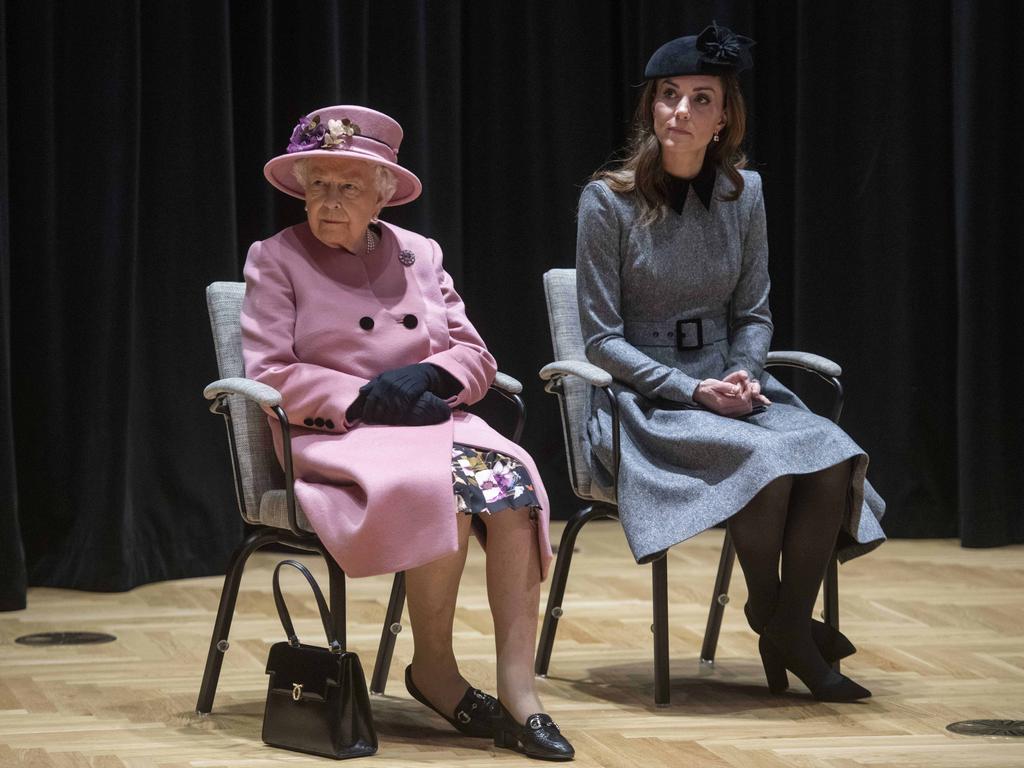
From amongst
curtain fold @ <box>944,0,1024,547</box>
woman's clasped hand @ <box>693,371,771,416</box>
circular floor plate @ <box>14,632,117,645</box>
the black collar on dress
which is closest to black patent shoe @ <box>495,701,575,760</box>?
woman's clasped hand @ <box>693,371,771,416</box>

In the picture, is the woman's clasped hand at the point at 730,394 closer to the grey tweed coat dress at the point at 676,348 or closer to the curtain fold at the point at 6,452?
the grey tweed coat dress at the point at 676,348

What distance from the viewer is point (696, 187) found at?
3.42 metres

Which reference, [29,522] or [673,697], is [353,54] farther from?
[673,697]

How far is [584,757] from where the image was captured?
9.01 ft

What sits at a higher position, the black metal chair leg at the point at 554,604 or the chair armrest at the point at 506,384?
the chair armrest at the point at 506,384

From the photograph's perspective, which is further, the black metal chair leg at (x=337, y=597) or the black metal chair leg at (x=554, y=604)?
the black metal chair leg at (x=554, y=604)

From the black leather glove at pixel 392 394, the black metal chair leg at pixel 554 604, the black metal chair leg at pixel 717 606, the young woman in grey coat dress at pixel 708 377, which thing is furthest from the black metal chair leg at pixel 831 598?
the black leather glove at pixel 392 394

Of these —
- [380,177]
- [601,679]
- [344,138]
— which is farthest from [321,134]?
[601,679]

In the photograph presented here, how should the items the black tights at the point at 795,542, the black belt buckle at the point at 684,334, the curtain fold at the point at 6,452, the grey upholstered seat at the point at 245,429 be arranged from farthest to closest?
Answer: the curtain fold at the point at 6,452 < the black belt buckle at the point at 684,334 < the black tights at the point at 795,542 < the grey upholstered seat at the point at 245,429

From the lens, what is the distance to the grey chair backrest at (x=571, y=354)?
335 cm

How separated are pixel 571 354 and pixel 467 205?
7.33 feet

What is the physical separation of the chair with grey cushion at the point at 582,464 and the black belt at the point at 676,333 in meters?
0.13

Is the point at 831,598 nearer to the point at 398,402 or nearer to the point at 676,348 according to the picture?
the point at 676,348

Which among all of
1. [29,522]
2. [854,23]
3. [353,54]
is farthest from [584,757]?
[854,23]
